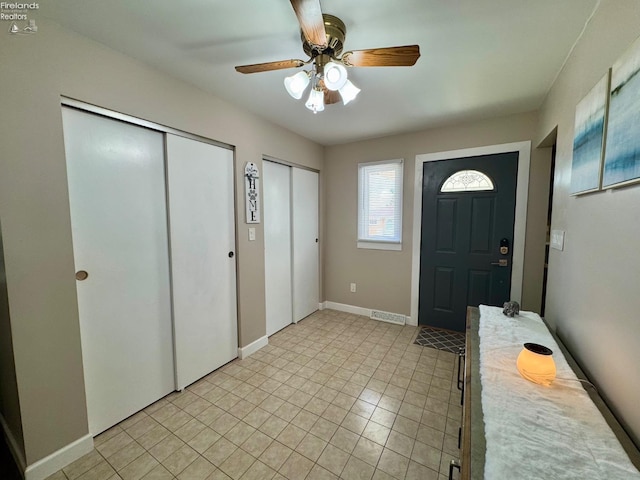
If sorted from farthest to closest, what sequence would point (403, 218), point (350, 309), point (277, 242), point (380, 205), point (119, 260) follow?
1. point (350, 309)
2. point (380, 205)
3. point (403, 218)
4. point (277, 242)
5. point (119, 260)

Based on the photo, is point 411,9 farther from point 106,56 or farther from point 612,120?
point 106,56

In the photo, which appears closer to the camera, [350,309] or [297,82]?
[297,82]

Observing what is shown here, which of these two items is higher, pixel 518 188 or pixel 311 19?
pixel 311 19

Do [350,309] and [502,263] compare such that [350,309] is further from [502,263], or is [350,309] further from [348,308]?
Answer: [502,263]

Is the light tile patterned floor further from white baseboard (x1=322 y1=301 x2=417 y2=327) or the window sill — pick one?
the window sill

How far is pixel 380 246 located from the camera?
325 cm

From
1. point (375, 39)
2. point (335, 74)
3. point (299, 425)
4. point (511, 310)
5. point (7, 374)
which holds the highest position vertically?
point (375, 39)

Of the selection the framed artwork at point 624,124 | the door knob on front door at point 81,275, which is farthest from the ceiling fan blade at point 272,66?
the door knob on front door at point 81,275

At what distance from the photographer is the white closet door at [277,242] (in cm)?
274

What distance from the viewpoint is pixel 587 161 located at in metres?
1.20

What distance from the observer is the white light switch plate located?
1.56 metres

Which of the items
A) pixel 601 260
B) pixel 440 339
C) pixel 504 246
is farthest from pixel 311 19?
pixel 440 339

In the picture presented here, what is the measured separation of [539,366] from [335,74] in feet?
4.97

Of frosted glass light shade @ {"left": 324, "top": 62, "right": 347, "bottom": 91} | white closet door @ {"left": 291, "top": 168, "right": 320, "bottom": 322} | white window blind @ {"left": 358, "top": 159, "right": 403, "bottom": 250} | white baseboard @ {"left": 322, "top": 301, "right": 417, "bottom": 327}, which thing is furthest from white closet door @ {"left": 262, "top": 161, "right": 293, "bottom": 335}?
frosted glass light shade @ {"left": 324, "top": 62, "right": 347, "bottom": 91}
